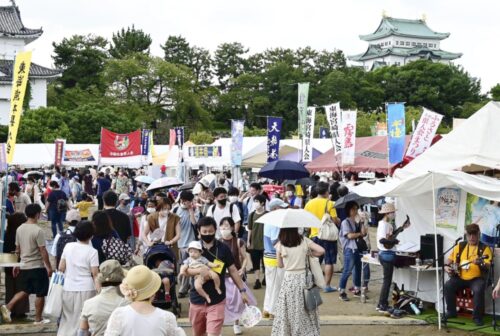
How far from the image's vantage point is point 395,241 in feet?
29.5

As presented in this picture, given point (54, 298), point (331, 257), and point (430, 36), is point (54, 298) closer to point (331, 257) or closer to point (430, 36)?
point (331, 257)

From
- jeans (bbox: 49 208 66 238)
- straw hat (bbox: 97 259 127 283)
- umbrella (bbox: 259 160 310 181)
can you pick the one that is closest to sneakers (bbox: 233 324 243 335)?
straw hat (bbox: 97 259 127 283)

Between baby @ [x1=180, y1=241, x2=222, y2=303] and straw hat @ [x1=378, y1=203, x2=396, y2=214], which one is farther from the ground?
straw hat @ [x1=378, y1=203, x2=396, y2=214]

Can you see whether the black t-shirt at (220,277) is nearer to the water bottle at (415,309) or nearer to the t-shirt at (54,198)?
the water bottle at (415,309)

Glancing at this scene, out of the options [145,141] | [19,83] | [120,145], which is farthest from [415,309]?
[145,141]

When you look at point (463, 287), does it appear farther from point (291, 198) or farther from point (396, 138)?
point (396, 138)

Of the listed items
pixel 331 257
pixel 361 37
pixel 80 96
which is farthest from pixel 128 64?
pixel 361 37

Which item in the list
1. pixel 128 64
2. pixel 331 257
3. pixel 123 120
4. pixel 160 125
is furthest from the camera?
pixel 160 125

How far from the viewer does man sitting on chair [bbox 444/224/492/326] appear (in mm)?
8305

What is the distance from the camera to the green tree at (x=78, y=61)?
56.3m

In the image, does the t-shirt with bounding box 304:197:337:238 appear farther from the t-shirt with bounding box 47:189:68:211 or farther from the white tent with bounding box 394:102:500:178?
the t-shirt with bounding box 47:189:68:211

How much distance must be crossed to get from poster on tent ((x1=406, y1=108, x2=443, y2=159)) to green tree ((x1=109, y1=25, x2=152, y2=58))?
49346 millimetres

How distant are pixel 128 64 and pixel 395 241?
3995 centimetres

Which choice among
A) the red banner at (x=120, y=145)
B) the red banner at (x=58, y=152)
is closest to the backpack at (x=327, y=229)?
the red banner at (x=120, y=145)
